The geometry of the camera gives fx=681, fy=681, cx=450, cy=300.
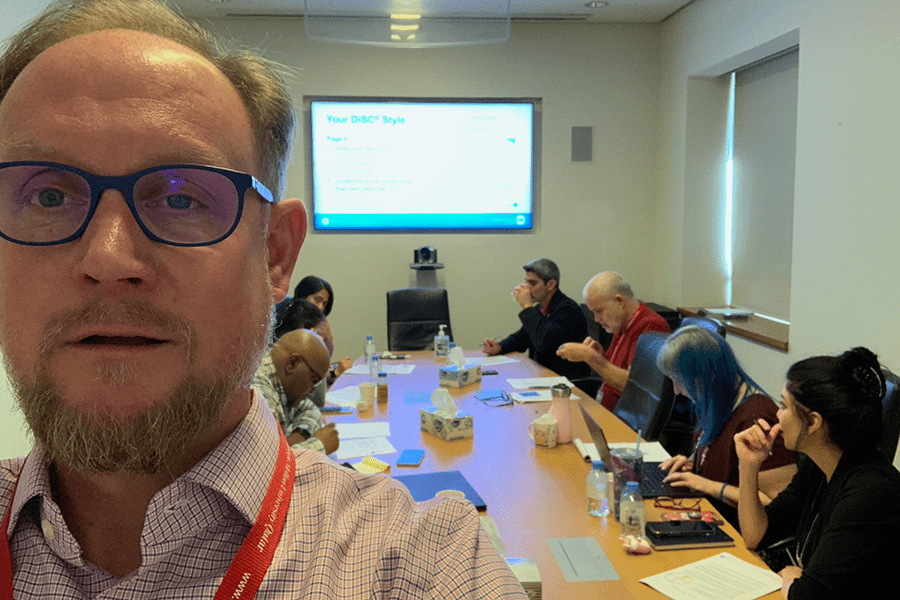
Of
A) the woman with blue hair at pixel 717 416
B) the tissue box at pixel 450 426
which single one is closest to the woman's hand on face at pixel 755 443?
the woman with blue hair at pixel 717 416

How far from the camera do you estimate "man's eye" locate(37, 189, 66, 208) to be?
700 millimetres

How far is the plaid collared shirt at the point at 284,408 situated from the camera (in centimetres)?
237

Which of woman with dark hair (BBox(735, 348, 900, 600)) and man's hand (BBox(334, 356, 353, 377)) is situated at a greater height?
woman with dark hair (BBox(735, 348, 900, 600))

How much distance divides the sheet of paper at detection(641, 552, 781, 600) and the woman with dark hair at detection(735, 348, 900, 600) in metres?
0.06

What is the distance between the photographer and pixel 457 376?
11.9ft

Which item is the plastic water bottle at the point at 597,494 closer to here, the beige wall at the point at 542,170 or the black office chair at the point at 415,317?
the black office chair at the point at 415,317

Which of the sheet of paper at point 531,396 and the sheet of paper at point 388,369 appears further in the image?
the sheet of paper at point 388,369

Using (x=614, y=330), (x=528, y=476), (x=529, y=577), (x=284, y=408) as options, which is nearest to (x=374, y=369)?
(x=284, y=408)

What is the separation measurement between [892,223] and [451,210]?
3.47 meters

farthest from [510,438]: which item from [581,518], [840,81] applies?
[840,81]

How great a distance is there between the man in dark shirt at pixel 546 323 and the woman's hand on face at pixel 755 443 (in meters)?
2.30

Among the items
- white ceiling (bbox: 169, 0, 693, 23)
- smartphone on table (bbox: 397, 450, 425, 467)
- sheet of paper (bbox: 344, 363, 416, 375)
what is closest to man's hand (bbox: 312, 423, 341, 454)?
smartphone on table (bbox: 397, 450, 425, 467)

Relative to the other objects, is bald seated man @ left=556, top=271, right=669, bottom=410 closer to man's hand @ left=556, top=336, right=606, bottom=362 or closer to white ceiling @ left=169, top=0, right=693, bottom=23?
man's hand @ left=556, top=336, right=606, bottom=362

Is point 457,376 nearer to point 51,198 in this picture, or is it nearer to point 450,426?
point 450,426
